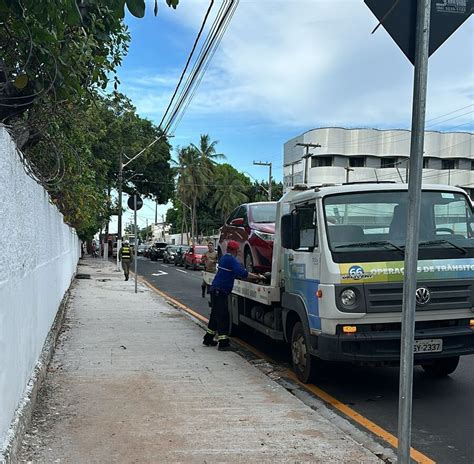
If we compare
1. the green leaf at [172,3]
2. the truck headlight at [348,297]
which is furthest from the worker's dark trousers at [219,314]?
the green leaf at [172,3]

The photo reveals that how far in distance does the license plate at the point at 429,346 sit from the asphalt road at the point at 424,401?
25.2 inches

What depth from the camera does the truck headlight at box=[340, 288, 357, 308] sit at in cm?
587

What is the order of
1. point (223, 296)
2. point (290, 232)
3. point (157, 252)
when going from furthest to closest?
point (157, 252)
point (223, 296)
point (290, 232)

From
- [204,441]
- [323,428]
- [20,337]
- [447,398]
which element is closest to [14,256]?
[20,337]

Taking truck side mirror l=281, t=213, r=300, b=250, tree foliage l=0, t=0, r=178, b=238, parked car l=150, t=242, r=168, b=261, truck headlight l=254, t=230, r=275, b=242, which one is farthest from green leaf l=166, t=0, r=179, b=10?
parked car l=150, t=242, r=168, b=261

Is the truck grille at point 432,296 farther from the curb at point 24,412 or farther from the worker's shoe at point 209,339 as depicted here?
the worker's shoe at point 209,339

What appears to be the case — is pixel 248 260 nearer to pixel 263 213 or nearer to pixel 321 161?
pixel 263 213

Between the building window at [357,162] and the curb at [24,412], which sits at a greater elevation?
the building window at [357,162]

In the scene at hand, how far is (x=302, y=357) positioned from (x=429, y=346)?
1.57 metres

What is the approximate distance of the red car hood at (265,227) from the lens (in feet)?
29.4

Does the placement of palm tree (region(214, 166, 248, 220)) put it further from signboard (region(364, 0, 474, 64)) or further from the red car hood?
signboard (region(364, 0, 474, 64))

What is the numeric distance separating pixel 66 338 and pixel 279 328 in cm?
396

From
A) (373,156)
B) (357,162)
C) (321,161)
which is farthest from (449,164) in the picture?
(321,161)

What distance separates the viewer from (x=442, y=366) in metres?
7.36
